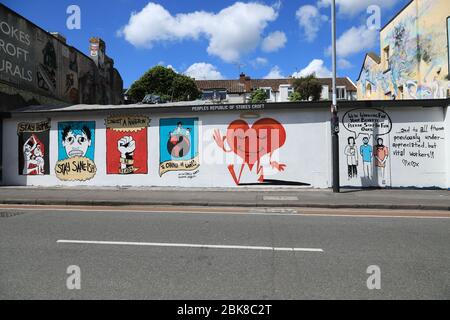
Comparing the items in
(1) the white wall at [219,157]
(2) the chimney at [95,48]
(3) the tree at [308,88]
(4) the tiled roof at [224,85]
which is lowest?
(1) the white wall at [219,157]

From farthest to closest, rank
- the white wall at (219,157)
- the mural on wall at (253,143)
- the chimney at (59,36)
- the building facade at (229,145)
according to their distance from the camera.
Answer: the chimney at (59,36), the mural on wall at (253,143), the white wall at (219,157), the building facade at (229,145)

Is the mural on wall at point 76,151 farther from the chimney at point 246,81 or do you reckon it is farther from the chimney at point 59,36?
the chimney at point 246,81

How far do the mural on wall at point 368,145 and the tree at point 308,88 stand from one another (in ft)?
135

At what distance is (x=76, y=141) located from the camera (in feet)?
52.1

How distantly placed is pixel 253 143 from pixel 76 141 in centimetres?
753

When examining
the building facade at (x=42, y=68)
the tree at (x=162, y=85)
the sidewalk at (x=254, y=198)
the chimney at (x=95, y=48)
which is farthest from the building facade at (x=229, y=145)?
the tree at (x=162, y=85)

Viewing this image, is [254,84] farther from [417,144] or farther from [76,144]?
[417,144]

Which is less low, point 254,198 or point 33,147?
point 33,147

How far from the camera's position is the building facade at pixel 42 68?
59.3ft

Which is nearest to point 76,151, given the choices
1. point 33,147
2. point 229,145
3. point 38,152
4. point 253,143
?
point 38,152

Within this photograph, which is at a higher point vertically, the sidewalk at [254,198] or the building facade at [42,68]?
the building facade at [42,68]

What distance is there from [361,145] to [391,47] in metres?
12.8

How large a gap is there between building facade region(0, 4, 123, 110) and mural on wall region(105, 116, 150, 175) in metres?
6.27

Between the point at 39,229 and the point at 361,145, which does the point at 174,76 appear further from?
the point at 39,229
